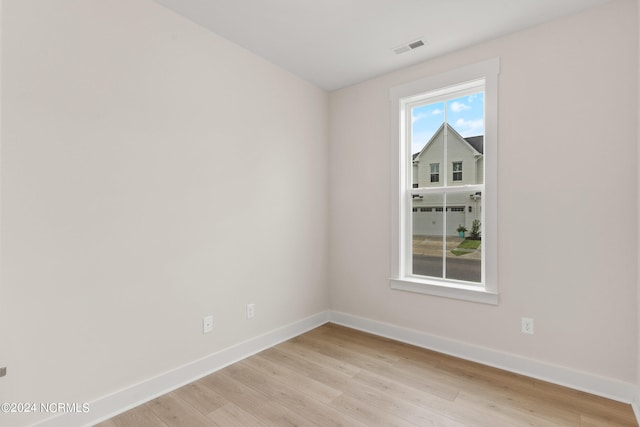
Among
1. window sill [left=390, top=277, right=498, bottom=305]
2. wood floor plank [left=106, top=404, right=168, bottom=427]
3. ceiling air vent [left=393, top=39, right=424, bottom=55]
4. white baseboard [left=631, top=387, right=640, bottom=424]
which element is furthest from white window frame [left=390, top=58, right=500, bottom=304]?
wood floor plank [left=106, top=404, right=168, bottom=427]

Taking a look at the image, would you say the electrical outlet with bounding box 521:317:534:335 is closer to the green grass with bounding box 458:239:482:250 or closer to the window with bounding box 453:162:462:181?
the green grass with bounding box 458:239:482:250

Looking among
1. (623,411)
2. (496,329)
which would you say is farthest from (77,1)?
(623,411)

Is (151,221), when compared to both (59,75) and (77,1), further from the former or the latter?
(77,1)

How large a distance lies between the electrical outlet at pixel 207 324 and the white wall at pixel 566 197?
1.92 metres

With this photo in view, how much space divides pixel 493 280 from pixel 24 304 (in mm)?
3055

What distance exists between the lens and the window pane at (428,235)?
116 inches

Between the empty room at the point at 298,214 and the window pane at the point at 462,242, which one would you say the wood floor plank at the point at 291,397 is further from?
the window pane at the point at 462,242

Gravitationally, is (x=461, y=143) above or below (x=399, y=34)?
below

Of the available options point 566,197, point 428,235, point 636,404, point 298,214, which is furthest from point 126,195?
point 636,404

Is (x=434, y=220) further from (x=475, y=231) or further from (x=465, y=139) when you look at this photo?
(x=465, y=139)

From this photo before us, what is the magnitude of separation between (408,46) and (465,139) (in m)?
Answer: 0.95

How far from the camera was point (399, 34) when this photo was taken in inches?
95.4

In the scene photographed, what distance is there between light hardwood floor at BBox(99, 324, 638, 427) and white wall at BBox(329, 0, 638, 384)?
0.29m

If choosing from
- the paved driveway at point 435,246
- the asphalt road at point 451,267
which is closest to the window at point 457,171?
the paved driveway at point 435,246
